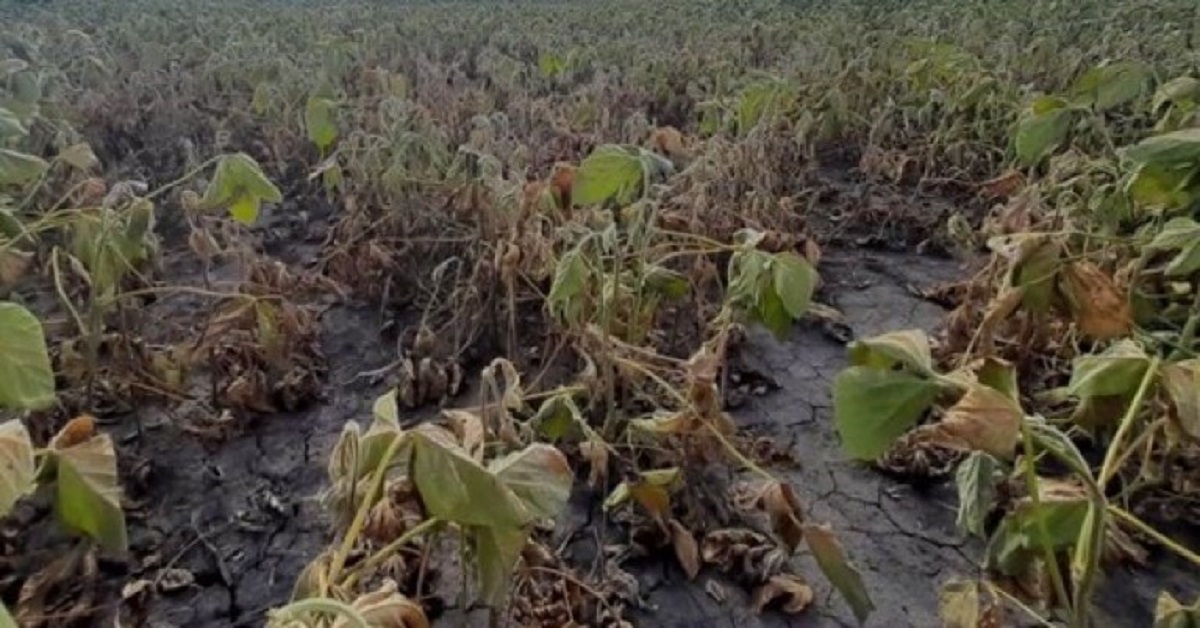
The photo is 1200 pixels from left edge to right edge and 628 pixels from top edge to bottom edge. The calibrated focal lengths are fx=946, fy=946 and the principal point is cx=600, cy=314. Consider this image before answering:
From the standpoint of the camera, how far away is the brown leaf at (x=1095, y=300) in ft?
4.52

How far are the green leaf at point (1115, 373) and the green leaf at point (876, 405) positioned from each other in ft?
1.03

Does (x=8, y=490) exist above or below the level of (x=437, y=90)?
above

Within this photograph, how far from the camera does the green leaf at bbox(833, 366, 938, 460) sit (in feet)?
3.02

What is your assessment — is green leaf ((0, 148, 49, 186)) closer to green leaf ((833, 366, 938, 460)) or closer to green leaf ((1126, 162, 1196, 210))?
green leaf ((833, 366, 938, 460))

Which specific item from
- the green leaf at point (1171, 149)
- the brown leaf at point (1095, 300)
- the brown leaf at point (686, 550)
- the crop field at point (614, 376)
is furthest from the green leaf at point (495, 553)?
the green leaf at point (1171, 149)

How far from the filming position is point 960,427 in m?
0.88

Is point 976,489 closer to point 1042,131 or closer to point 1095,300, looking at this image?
point 1095,300

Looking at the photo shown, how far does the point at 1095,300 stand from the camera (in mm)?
1396

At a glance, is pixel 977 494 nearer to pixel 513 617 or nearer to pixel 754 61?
pixel 513 617

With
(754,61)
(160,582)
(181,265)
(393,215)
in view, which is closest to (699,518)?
(160,582)

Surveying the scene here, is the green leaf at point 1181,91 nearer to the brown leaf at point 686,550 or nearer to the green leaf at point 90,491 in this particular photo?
the brown leaf at point 686,550

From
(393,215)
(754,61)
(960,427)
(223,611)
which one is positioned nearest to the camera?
(960,427)

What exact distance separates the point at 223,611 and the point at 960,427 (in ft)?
3.69

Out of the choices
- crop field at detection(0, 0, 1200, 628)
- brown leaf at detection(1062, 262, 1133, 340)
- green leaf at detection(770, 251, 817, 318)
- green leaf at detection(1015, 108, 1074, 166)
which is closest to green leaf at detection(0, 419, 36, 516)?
crop field at detection(0, 0, 1200, 628)
